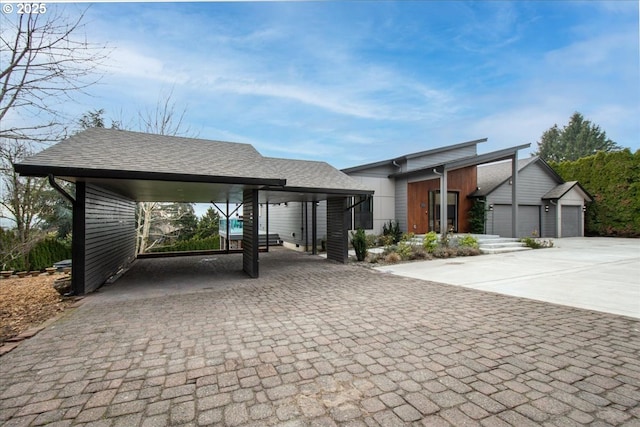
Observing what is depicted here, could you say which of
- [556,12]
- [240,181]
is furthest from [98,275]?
[556,12]

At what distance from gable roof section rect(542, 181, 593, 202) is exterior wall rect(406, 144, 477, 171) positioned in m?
5.74

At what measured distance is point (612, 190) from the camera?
58.6 ft

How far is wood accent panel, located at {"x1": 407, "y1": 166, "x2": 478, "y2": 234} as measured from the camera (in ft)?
47.4

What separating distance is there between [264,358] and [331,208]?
7833 mm

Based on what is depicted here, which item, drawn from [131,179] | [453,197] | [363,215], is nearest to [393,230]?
[363,215]

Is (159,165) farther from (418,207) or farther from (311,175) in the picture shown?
(418,207)

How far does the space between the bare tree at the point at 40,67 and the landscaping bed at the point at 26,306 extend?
106 inches

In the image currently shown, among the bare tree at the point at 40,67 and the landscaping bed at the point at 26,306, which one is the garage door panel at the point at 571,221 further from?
the landscaping bed at the point at 26,306

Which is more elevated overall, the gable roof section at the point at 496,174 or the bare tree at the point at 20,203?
the gable roof section at the point at 496,174

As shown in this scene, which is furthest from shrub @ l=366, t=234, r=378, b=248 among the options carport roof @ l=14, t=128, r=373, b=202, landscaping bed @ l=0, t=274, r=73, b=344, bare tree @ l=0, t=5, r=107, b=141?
bare tree @ l=0, t=5, r=107, b=141

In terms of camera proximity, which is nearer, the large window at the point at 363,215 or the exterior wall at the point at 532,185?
the large window at the point at 363,215

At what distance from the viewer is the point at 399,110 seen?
18.4 metres

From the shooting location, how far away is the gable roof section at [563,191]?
17.4 meters

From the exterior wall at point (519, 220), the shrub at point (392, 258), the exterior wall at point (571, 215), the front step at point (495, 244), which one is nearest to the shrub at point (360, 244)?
the shrub at point (392, 258)
